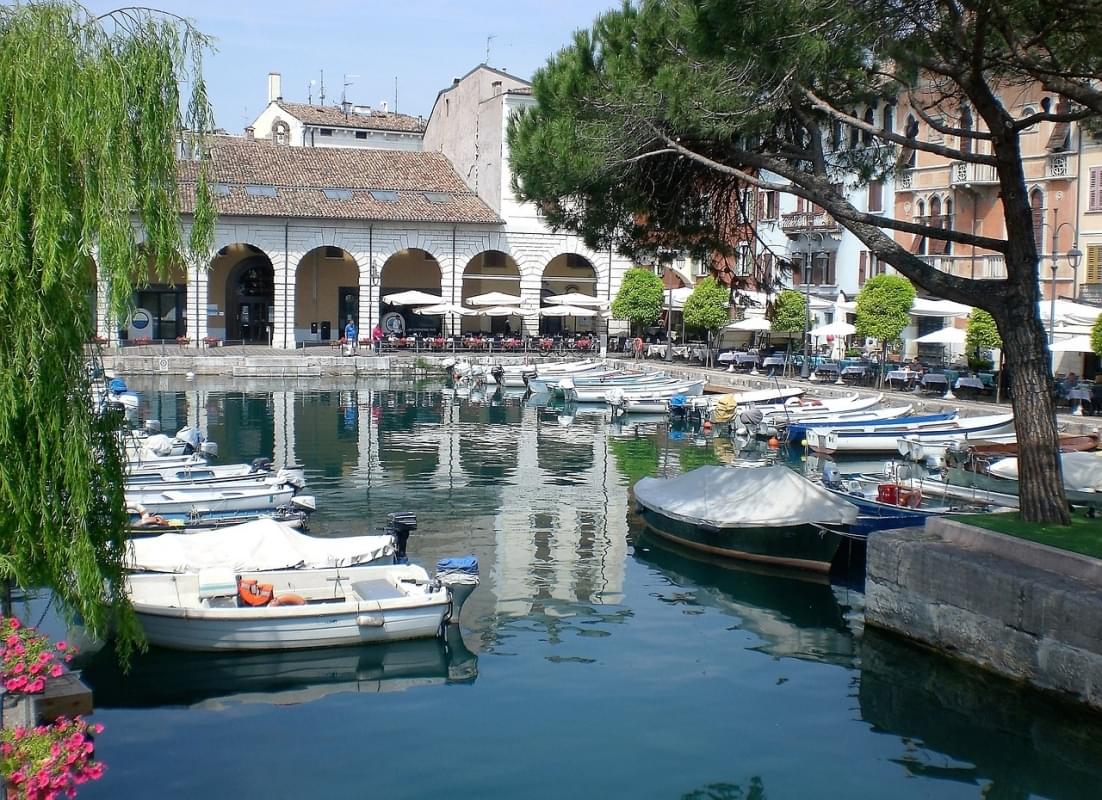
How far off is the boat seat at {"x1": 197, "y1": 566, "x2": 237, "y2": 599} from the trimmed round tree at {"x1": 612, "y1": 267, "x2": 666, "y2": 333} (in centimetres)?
3826

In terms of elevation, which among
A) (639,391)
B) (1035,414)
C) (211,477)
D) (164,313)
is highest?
(164,313)

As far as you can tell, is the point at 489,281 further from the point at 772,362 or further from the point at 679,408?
the point at 679,408

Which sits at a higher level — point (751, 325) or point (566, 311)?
point (566, 311)

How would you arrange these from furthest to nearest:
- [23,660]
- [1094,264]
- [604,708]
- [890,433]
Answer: [1094,264]
[890,433]
[604,708]
[23,660]

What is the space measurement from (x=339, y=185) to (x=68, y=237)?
4791 centimetres

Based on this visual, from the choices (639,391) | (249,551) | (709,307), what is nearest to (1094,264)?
(709,307)

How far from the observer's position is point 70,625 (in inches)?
380

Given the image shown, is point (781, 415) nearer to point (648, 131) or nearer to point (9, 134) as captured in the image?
point (648, 131)

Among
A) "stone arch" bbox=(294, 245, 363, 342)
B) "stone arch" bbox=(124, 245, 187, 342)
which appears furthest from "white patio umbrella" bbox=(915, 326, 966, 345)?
"stone arch" bbox=(124, 245, 187, 342)

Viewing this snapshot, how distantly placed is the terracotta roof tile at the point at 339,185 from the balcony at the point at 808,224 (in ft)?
44.8

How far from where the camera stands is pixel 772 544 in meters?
18.6

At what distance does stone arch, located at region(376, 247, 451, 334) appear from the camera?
57.3m

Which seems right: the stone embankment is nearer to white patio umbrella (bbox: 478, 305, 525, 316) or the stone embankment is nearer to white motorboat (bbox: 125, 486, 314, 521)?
white patio umbrella (bbox: 478, 305, 525, 316)

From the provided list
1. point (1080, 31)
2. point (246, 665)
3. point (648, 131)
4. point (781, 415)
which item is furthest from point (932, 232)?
point (781, 415)
